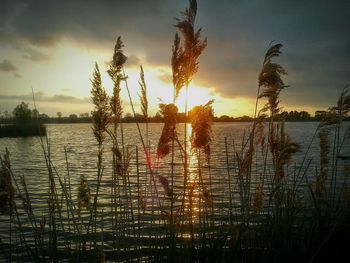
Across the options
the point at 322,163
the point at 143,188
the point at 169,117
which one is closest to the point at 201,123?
the point at 169,117

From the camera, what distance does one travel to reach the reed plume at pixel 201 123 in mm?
4250

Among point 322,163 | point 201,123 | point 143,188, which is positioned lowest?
point 143,188

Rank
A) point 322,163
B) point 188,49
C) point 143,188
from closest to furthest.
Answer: point 188,49 < point 322,163 < point 143,188

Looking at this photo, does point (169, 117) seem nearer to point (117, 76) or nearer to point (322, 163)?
point (117, 76)

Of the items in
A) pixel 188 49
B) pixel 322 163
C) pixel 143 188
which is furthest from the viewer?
pixel 143 188

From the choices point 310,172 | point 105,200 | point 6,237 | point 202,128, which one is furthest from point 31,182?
point 202,128

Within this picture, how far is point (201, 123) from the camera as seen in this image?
4.27 meters

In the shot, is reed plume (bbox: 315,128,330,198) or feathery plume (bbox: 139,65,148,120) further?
reed plume (bbox: 315,128,330,198)

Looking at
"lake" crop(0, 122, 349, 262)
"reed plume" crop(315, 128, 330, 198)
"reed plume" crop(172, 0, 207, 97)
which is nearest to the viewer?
"reed plume" crop(172, 0, 207, 97)

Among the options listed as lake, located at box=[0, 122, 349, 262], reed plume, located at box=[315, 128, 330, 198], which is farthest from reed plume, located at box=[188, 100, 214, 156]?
reed plume, located at box=[315, 128, 330, 198]

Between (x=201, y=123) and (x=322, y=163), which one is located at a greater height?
(x=201, y=123)

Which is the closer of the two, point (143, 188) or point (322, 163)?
point (322, 163)

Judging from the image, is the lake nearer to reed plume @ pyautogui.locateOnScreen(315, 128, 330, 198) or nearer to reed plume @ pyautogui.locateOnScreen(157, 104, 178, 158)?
reed plume @ pyautogui.locateOnScreen(315, 128, 330, 198)

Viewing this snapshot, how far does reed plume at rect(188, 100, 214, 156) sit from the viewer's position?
4250mm
